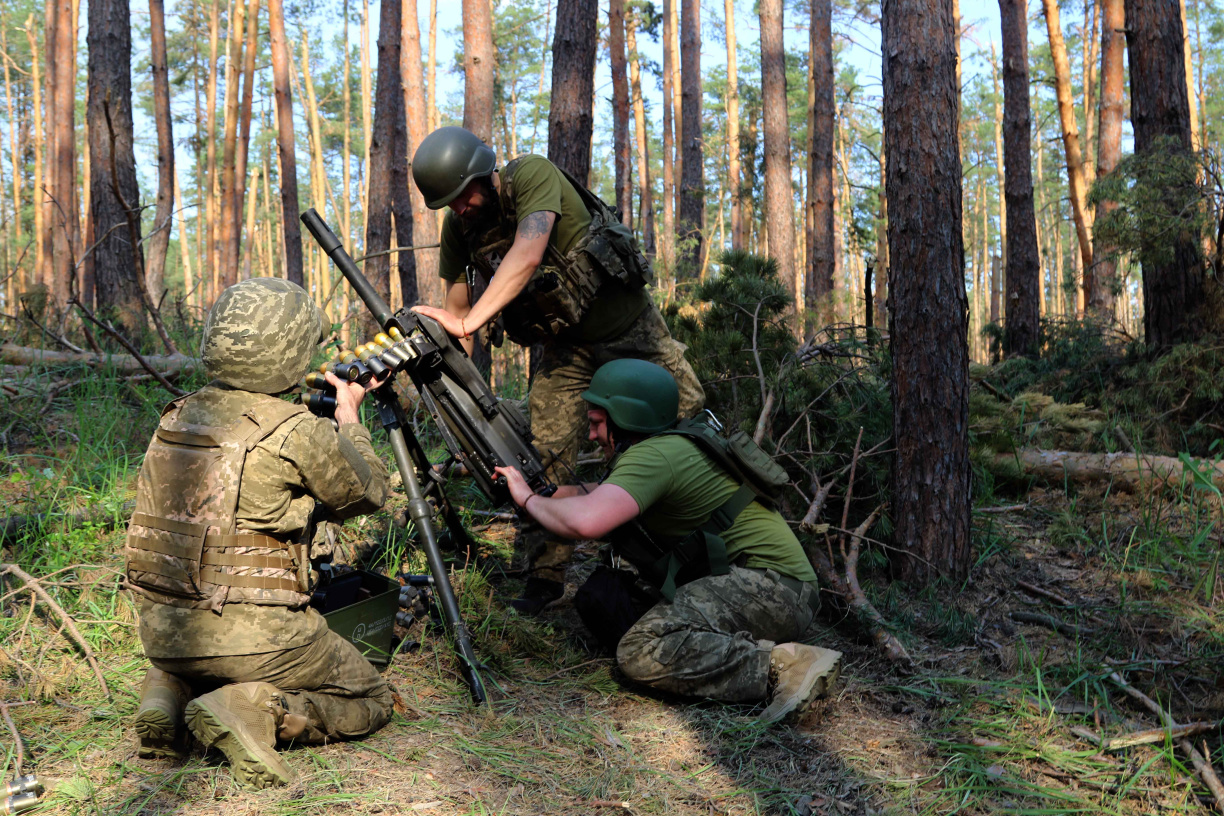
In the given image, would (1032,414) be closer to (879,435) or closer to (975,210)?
(879,435)

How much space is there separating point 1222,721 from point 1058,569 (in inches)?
69.3

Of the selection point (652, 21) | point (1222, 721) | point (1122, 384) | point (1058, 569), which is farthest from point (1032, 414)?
point (652, 21)

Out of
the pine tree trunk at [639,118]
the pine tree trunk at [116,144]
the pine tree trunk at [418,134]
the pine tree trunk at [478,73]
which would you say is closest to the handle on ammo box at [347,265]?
the pine tree trunk at [478,73]

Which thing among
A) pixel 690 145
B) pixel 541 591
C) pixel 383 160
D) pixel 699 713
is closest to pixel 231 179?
pixel 383 160

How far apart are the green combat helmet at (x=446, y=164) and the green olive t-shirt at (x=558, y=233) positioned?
204 millimetres

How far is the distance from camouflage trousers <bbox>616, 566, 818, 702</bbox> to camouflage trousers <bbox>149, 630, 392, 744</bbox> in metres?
0.96

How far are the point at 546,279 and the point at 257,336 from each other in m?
1.41

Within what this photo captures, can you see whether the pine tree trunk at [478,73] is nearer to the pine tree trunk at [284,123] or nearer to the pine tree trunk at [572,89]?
the pine tree trunk at [572,89]

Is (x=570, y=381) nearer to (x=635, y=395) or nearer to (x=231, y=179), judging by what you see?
(x=635, y=395)

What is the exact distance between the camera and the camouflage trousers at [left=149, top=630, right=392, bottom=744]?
2.49 meters

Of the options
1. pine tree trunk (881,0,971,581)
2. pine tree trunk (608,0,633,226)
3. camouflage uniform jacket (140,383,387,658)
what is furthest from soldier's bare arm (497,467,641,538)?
pine tree trunk (608,0,633,226)

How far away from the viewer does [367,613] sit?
307cm

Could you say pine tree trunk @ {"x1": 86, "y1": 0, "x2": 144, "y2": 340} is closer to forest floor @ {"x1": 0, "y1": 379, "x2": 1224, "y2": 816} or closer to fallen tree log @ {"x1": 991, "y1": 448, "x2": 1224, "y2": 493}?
forest floor @ {"x1": 0, "y1": 379, "x2": 1224, "y2": 816}

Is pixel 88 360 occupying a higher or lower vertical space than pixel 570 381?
higher
